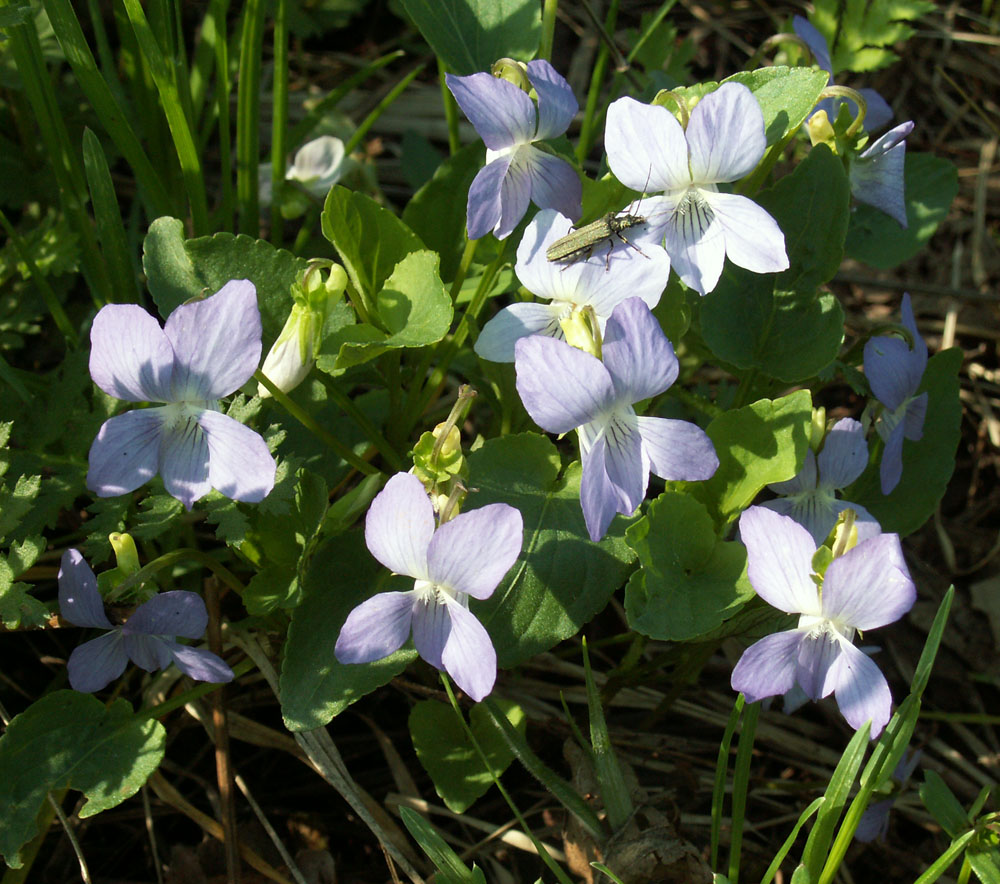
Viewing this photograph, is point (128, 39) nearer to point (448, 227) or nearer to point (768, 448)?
point (448, 227)

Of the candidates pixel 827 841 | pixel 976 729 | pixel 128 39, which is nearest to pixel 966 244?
pixel 976 729

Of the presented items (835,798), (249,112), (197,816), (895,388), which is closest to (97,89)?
(249,112)

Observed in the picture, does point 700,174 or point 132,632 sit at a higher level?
point 700,174

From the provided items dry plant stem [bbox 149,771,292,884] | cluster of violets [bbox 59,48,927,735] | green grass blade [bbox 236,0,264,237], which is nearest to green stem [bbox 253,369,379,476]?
cluster of violets [bbox 59,48,927,735]

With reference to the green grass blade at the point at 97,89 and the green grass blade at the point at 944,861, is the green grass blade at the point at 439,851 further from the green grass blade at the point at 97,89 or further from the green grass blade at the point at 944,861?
the green grass blade at the point at 97,89

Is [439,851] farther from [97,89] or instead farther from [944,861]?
[97,89]

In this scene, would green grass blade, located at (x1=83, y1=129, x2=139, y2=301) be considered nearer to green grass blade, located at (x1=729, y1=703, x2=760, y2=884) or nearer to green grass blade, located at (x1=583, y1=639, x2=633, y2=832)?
green grass blade, located at (x1=583, y1=639, x2=633, y2=832)
